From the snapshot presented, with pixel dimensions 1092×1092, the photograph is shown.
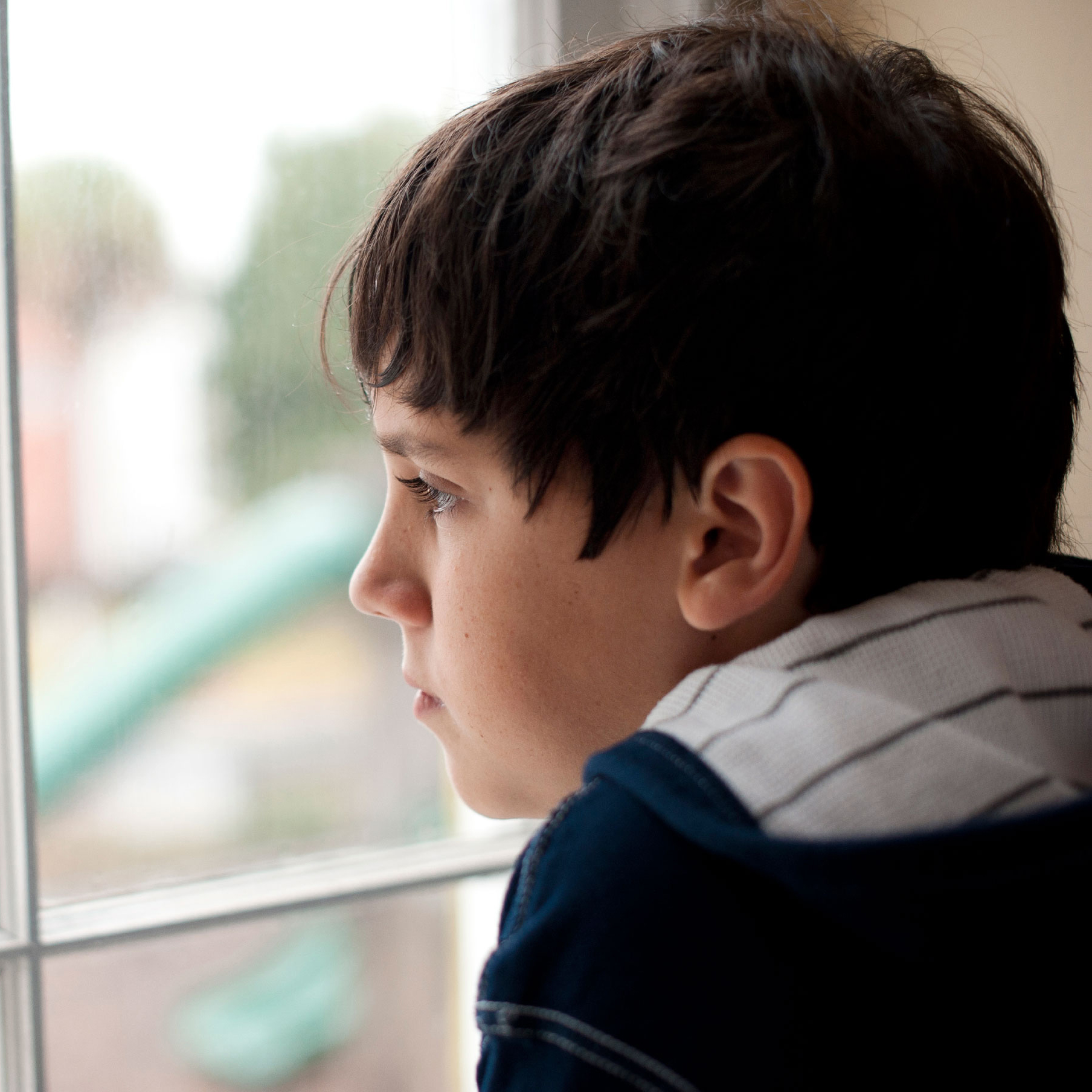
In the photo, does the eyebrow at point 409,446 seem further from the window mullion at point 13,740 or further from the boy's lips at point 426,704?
the window mullion at point 13,740

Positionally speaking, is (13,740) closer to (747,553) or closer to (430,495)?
(430,495)

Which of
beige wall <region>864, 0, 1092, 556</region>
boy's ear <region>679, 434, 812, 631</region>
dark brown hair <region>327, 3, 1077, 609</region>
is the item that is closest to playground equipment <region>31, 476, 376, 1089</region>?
dark brown hair <region>327, 3, 1077, 609</region>

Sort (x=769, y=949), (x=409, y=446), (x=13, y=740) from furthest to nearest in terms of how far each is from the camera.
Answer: (x=13, y=740), (x=409, y=446), (x=769, y=949)

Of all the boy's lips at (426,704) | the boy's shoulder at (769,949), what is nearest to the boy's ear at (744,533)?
the boy's shoulder at (769,949)

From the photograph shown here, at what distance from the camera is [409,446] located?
0.60 m

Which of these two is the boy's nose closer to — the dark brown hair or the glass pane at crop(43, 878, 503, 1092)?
the dark brown hair

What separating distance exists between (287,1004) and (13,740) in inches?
15.1

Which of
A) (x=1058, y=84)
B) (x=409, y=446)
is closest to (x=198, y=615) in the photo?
(x=409, y=446)

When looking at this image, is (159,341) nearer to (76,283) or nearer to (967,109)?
(76,283)

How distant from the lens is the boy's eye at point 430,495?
2.03 feet

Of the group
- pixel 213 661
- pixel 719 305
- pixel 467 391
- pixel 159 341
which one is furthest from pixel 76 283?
pixel 719 305

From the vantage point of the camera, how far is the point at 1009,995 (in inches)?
15.5

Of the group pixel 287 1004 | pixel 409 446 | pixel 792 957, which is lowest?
pixel 287 1004

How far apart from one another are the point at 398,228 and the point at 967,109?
1.15ft
